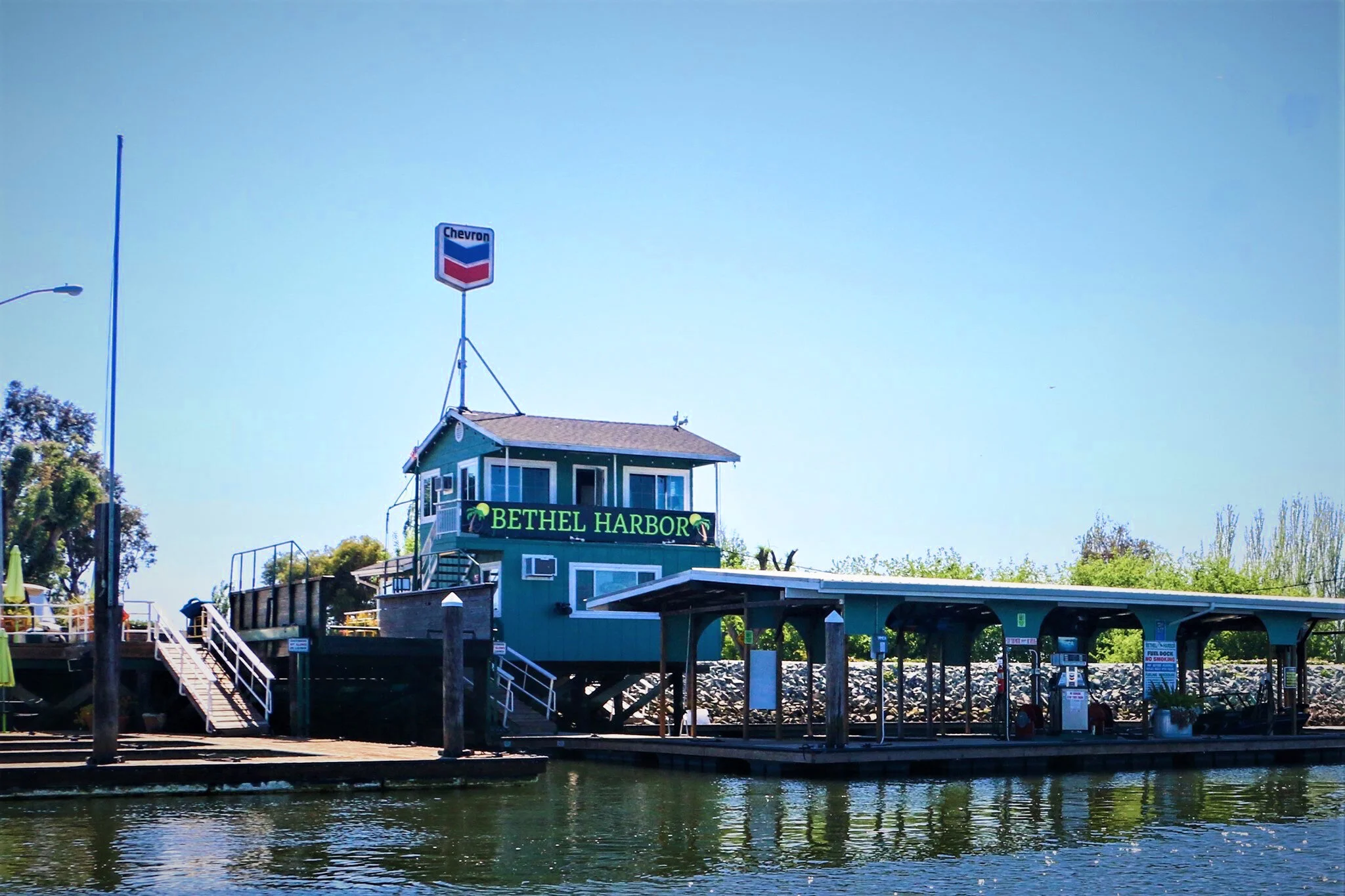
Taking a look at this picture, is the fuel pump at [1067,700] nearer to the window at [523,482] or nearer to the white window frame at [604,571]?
the white window frame at [604,571]

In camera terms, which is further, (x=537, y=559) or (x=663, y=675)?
(x=537, y=559)

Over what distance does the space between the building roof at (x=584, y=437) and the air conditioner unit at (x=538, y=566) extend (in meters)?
2.84

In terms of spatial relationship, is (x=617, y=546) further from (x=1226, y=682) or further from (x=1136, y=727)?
(x=1226, y=682)

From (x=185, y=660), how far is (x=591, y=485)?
12.8 metres

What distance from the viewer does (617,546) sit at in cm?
4044

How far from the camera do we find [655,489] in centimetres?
4241

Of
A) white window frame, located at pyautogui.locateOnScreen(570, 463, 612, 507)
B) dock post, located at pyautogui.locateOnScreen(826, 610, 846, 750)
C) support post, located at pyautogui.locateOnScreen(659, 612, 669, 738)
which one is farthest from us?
white window frame, located at pyautogui.locateOnScreen(570, 463, 612, 507)

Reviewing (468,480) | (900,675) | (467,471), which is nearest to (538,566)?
(468,480)

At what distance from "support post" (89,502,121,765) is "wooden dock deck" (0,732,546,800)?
16.8 inches

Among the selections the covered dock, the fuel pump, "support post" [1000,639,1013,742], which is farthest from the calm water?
the fuel pump

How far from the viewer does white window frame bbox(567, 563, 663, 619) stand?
130 feet

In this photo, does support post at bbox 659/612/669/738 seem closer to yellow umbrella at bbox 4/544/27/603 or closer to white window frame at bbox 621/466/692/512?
white window frame at bbox 621/466/692/512

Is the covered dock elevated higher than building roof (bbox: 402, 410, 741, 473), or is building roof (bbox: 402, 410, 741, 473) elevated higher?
building roof (bbox: 402, 410, 741, 473)

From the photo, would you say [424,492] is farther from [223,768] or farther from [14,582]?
[223,768]
